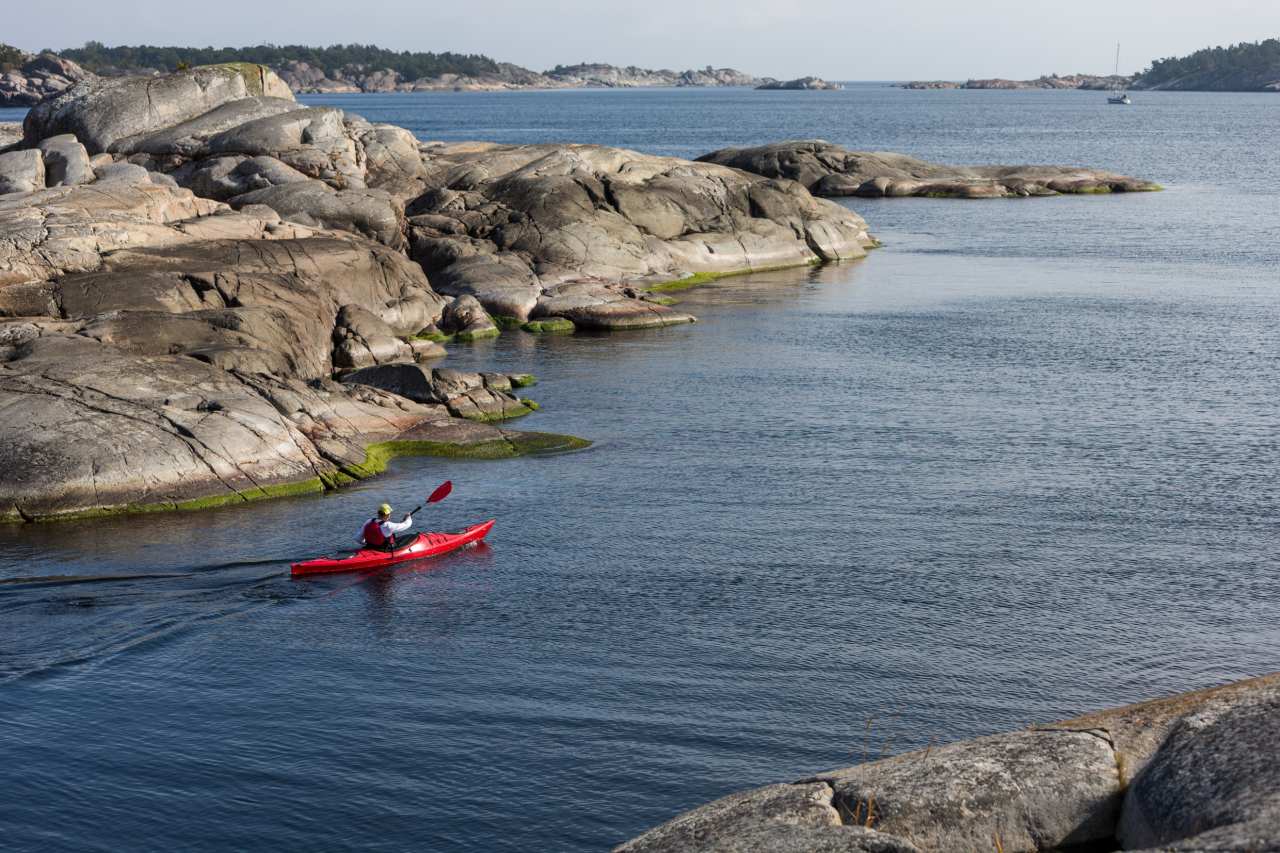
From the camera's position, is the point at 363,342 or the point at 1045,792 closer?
the point at 1045,792

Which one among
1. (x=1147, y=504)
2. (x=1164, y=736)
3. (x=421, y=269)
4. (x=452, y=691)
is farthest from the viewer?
(x=421, y=269)

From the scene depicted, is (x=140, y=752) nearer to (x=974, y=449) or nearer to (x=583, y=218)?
(x=974, y=449)

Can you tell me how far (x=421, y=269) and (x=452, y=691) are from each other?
34356 mm

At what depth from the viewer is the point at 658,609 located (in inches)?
994

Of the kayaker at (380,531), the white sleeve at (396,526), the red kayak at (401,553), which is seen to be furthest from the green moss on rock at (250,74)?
the kayaker at (380,531)

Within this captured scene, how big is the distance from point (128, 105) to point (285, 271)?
68.1 ft

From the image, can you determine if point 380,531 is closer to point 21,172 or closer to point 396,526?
point 396,526

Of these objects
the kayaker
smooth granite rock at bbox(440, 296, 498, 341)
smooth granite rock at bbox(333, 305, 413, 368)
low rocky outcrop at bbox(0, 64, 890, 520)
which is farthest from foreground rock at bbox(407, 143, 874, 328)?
the kayaker

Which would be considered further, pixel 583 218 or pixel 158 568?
pixel 583 218

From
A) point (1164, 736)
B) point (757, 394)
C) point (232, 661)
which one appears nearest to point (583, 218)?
point (757, 394)

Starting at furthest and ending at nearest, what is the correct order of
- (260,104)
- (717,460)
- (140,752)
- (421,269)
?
(260,104) < (421,269) < (717,460) < (140,752)

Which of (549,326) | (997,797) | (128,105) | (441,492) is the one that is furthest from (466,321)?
(997,797)

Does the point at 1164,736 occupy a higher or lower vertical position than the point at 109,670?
higher

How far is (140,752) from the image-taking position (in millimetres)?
19906
